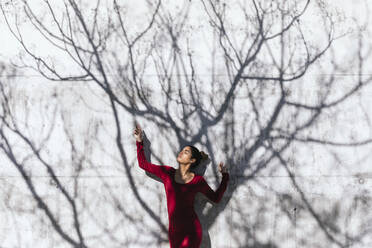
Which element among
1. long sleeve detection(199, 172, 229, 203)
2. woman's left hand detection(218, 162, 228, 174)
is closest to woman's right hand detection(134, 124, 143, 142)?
long sleeve detection(199, 172, 229, 203)

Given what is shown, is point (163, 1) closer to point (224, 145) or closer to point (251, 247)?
point (224, 145)

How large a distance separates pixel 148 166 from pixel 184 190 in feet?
1.88

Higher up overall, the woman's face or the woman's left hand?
the woman's face

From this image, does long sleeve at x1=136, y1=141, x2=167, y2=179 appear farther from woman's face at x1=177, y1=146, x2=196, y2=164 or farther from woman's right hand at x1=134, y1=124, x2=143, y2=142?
woman's face at x1=177, y1=146, x2=196, y2=164

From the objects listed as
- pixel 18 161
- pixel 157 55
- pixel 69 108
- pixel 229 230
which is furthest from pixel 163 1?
pixel 229 230

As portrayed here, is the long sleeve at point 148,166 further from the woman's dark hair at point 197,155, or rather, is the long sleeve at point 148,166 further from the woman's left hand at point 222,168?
the woman's left hand at point 222,168

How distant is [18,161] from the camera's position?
4383 millimetres

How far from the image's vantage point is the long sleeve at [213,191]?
409 centimetres

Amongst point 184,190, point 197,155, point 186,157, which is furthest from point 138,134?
point 184,190

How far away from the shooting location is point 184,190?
4031 mm

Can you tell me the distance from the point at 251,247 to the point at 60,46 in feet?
12.7

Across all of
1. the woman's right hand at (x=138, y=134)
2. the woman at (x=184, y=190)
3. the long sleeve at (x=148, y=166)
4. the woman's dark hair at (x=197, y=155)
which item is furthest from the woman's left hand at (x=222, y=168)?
the woman's right hand at (x=138, y=134)

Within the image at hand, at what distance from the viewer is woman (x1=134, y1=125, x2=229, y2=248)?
13.0 ft

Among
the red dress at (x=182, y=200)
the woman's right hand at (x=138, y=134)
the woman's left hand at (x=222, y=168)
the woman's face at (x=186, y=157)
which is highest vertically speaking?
the woman's right hand at (x=138, y=134)
